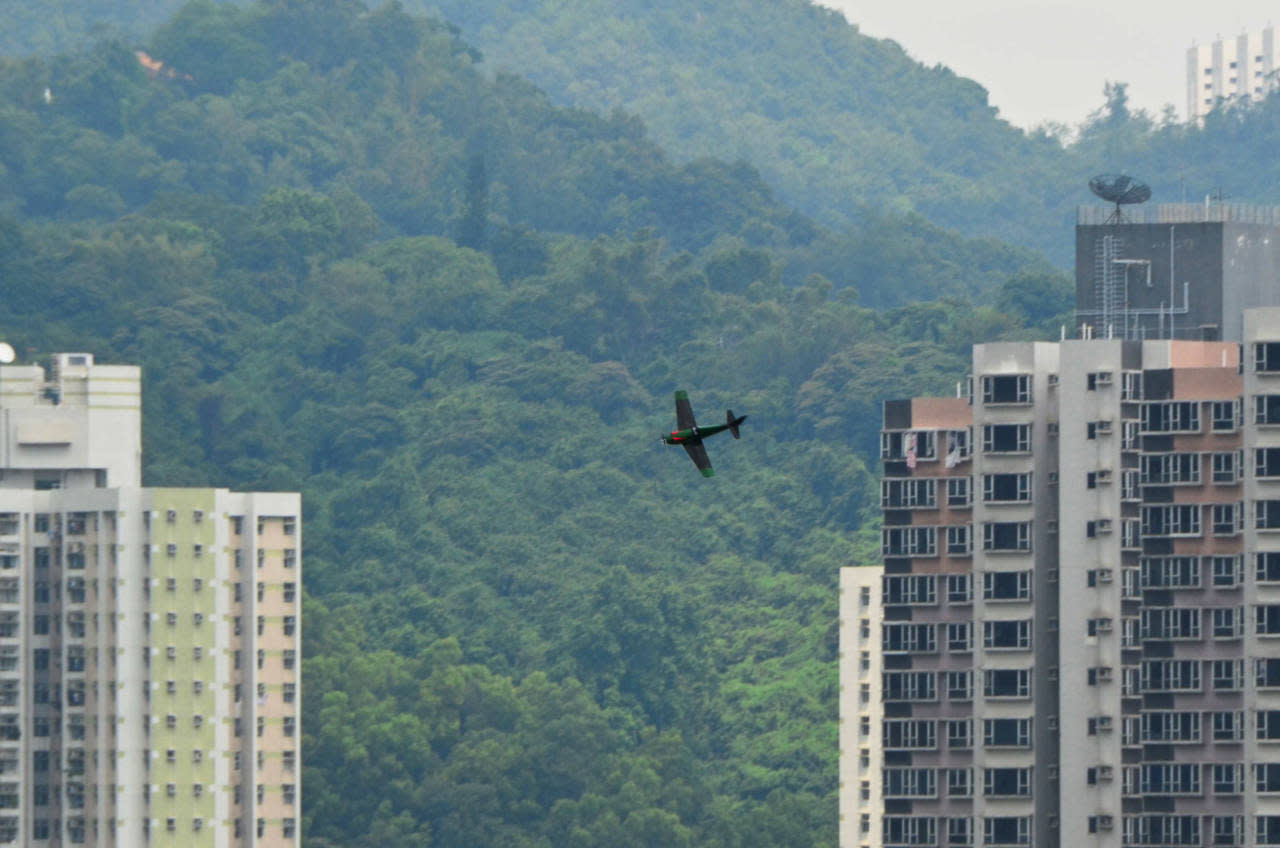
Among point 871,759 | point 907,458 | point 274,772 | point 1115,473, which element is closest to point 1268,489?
point 1115,473

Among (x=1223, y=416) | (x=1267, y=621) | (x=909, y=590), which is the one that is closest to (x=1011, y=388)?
(x=1223, y=416)

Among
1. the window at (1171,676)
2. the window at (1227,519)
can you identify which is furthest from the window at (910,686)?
the window at (1227,519)

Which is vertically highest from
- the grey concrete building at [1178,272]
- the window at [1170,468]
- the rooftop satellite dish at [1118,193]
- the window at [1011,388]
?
the rooftop satellite dish at [1118,193]

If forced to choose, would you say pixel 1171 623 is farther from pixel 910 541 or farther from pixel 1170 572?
pixel 910 541

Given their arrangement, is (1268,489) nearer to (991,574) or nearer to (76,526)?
(991,574)

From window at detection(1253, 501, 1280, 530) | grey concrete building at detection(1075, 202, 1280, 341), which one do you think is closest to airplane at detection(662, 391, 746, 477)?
window at detection(1253, 501, 1280, 530)

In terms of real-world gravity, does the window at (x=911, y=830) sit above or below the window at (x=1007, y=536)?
below

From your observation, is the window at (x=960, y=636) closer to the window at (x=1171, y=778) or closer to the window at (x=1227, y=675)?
the window at (x=1171, y=778)
